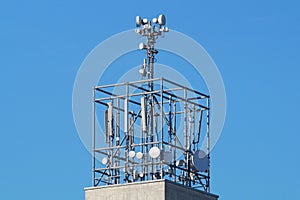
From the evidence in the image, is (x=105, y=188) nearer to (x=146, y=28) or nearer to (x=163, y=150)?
(x=163, y=150)

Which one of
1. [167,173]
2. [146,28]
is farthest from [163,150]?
[146,28]

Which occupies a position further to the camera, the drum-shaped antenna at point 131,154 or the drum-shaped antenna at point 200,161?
the drum-shaped antenna at point 200,161

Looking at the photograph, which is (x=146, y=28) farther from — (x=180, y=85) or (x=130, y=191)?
(x=130, y=191)

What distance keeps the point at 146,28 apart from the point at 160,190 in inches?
454

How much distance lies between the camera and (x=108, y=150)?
95.9 meters

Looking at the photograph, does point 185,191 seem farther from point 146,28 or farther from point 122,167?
point 146,28

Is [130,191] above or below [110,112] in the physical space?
below

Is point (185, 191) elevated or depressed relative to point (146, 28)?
depressed

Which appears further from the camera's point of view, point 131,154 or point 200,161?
point 200,161

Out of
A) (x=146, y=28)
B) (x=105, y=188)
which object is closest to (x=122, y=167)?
(x=105, y=188)

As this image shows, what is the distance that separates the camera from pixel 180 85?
314 feet

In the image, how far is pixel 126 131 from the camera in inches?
3755

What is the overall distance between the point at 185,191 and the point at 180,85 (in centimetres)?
714

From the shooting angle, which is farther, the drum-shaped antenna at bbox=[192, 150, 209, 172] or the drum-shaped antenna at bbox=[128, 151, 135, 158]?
the drum-shaped antenna at bbox=[192, 150, 209, 172]
